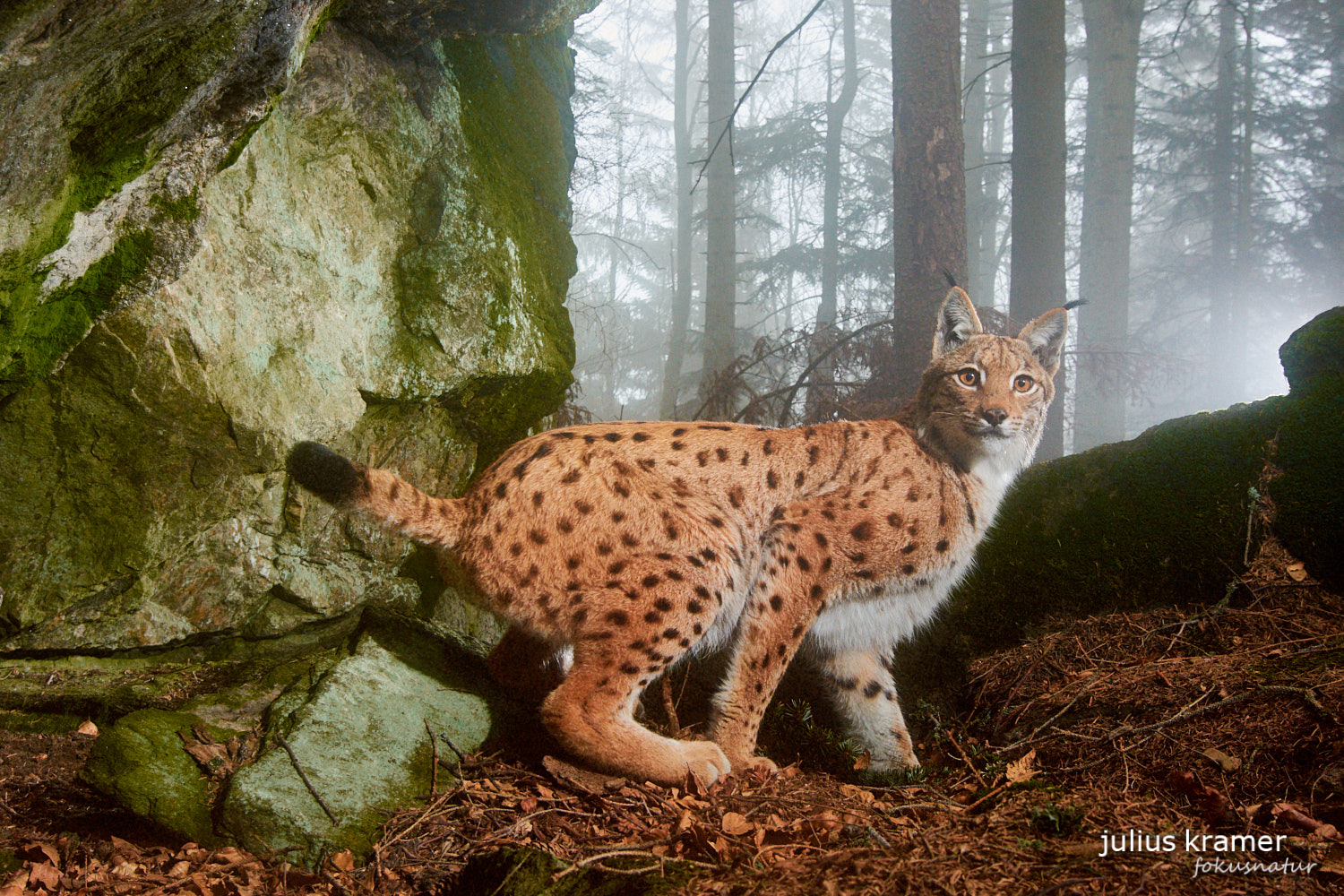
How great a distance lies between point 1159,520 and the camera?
382 cm

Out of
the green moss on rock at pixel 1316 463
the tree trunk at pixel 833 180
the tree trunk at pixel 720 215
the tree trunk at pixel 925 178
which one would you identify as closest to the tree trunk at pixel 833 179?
the tree trunk at pixel 833 180

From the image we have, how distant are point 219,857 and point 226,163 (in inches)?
98.7

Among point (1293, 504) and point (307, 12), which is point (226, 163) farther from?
point (1293, 504)

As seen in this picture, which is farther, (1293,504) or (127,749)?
(1293,504)

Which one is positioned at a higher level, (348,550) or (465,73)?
(465,73)

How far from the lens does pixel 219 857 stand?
2.75 metres

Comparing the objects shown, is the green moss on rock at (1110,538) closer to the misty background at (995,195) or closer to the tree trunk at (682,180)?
the misty background at (995,195)

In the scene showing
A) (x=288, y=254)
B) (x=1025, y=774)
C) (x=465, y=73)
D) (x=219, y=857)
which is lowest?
(x=219, y=857)

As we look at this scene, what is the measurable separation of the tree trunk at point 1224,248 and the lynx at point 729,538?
35.9 ft

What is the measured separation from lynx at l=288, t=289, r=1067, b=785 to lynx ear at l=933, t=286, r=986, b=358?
0.01 meters

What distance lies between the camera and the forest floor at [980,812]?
2.26m

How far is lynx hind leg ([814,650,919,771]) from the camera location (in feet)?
13.1

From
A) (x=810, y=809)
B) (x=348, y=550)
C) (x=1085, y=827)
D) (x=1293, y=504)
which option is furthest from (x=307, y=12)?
(x=1293, y=504)

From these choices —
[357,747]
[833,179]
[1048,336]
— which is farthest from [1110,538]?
[833,179]
